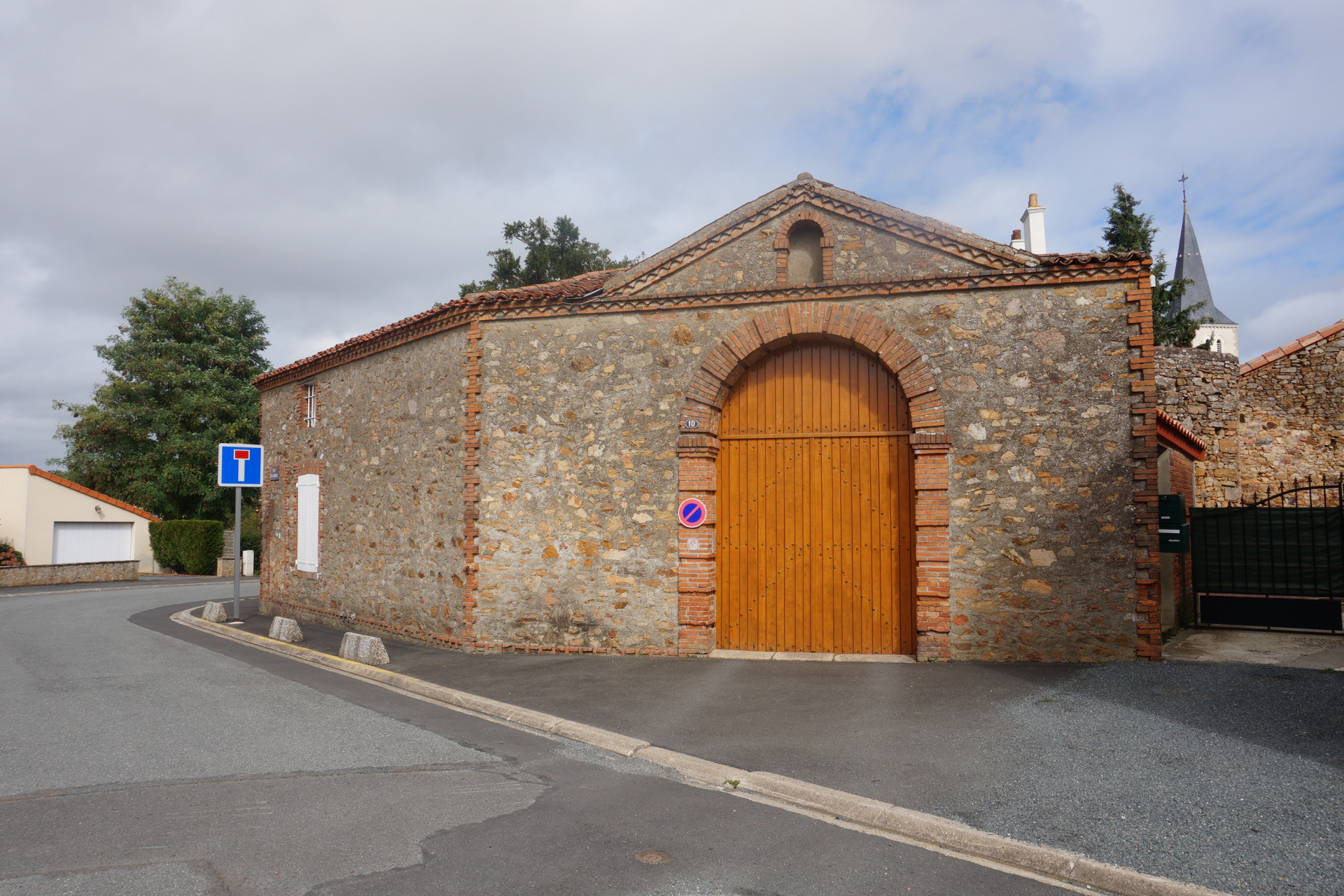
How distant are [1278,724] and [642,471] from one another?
6.29 m

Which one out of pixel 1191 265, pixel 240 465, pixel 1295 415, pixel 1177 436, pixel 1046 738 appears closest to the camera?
pixel 1046 738

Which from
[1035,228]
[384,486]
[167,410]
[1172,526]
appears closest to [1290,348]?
[1035,228]

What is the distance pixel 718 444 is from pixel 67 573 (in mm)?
24202

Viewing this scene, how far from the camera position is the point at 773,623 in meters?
9.44

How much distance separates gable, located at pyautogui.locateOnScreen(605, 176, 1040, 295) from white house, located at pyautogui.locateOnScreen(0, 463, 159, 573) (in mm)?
27357

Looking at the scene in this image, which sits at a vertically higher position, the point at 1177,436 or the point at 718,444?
the point at 1177,436

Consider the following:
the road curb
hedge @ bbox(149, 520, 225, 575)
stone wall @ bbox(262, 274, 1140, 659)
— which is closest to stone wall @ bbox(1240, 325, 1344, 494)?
stone wall @ bbox(262, 274, 1140, 659)

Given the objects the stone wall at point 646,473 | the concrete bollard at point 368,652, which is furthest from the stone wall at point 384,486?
the concrete bollard at point 368,652

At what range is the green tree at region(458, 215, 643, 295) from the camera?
3244 centimetres

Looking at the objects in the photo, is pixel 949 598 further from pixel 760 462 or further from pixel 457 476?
pixel 457 476

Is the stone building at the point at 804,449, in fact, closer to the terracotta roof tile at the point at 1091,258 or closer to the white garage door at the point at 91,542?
the terracotta roof tile at the point at 1091,258

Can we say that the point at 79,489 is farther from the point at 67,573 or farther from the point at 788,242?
the point at 788,242

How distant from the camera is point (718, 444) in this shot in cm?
966

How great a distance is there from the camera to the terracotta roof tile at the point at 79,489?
26906mm
